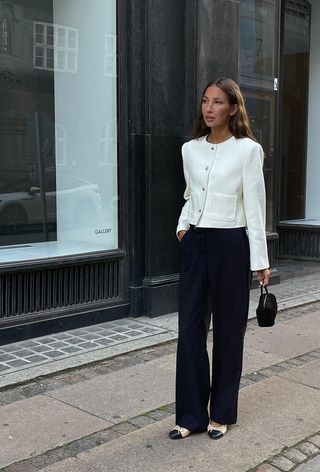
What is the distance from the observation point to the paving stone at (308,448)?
3.41 meters

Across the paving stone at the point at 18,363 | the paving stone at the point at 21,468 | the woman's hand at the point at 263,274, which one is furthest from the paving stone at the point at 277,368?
the paving stone at the point at 21,468

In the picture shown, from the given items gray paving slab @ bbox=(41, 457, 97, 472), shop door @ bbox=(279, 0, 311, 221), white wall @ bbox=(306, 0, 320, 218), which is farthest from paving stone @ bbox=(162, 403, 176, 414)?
white wall @ bbox=(306, 0, 320, 218)

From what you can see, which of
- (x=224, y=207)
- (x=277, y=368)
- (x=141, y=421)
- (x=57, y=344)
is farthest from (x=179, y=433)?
(x=57, y=344)

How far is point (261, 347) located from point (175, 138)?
92.2 inches

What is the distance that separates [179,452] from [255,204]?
4.83 feet

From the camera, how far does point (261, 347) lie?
214 inches

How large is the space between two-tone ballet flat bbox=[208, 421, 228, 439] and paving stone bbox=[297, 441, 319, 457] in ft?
1.46

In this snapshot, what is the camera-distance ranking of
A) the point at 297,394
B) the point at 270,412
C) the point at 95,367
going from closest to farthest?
the point at 270,412 → the point at 297,394 → the point at 95,367

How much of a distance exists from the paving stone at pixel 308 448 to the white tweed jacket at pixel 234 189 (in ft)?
3.60

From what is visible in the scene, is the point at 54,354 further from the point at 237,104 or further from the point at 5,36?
the point at 5,36

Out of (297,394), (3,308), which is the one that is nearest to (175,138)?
(3,308)

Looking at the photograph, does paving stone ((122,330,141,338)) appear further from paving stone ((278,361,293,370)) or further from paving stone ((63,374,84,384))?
paving stone ((278,361,293,370))

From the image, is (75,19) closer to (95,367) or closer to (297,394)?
(95,367)

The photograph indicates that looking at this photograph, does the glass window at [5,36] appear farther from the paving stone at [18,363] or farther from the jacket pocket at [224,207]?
the jacket pocket at [224,207]
